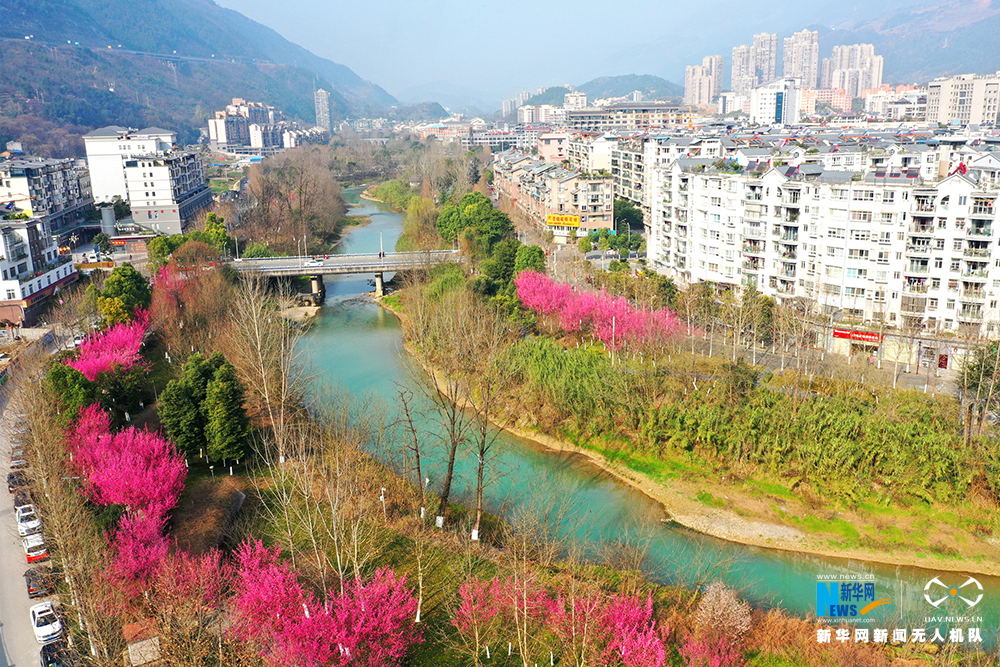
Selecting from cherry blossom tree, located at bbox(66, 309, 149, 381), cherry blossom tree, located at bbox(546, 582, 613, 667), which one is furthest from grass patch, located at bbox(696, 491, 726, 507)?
cherry blossom tree, located at bbox(66, 309, 149, 381)

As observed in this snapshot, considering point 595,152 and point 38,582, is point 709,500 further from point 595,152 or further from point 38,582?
point 595,152

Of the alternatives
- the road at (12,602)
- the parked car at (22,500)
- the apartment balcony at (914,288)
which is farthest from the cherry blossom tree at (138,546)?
the apartment balcony at (914,288)

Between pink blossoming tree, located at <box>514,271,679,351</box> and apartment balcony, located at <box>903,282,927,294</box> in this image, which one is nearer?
apartment balcony, located at <box>903,282,927,294</box>

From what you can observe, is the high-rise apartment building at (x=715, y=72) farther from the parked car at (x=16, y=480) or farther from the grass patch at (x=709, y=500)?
the parked car at (x=16, y=480)

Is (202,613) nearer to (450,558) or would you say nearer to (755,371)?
(450,558)

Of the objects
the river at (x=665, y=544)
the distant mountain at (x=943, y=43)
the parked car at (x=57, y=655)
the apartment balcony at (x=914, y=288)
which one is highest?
the distant mountain at (x=943, y=43)

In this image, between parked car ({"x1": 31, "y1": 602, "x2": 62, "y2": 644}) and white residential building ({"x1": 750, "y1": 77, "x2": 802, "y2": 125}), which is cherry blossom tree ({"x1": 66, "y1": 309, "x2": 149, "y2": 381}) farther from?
white residential building ({"x1": 750, "y1": 77, "x2": 802, "y2": 125})

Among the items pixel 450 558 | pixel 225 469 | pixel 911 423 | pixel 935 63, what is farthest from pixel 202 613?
pixel 935 63
